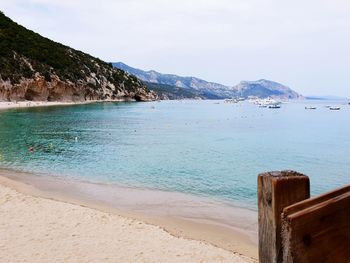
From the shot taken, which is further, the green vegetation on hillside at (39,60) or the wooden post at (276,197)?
the green vegetation on hillside at (39,60)

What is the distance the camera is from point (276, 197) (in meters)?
2.18

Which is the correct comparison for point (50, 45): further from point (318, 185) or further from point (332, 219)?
point (332, 219)

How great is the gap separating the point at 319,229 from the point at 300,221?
14 cm

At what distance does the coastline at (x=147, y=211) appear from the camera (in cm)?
1231

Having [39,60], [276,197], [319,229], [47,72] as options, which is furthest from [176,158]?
[39,60]

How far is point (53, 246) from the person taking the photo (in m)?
10.2

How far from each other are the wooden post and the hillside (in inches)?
3815

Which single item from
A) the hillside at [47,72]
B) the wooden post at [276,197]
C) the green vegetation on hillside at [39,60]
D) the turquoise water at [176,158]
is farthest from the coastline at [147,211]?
the green vegetation on hillside at [39,60]

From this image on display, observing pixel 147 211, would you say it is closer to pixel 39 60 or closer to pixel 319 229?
pixel 319 229

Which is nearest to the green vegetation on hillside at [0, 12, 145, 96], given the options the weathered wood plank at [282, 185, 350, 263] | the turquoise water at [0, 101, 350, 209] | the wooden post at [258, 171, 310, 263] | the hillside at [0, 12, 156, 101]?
the hillside at [0, 12, 156, 101]

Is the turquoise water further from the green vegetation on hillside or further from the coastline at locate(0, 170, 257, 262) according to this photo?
the green vegetation on hillside

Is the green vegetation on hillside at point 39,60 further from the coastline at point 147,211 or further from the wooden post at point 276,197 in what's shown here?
the wooden post at point 276,197

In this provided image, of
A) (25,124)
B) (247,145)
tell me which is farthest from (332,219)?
(25,124)

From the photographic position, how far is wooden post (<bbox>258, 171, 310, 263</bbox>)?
218 cm
